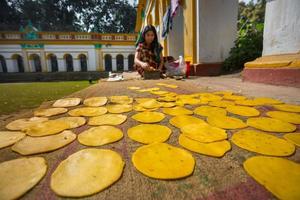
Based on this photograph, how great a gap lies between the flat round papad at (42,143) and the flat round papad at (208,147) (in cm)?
50

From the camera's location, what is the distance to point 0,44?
15.7 meters

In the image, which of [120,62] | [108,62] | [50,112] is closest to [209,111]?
[50,112]

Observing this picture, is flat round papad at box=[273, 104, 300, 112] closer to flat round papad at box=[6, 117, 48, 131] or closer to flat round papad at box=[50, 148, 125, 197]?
flat round papad at box=[50, 148, 125, 197]

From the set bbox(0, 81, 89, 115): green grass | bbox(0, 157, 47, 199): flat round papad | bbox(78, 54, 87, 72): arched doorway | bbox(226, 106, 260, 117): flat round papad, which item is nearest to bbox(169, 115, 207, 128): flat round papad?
bbox(226, 106, 260, 117): flat round papad

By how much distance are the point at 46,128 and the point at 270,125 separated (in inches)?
44.5

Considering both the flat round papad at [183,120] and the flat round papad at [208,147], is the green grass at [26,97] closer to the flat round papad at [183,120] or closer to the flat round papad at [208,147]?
the flat round papad at [183,120]

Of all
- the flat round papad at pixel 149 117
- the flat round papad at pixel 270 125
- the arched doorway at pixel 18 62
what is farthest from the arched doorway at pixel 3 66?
the flat round papad at pixel 270 125

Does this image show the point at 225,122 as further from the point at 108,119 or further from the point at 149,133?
the point at 108,119

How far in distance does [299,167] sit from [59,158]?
2.60ft

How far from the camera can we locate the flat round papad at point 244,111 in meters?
1.02

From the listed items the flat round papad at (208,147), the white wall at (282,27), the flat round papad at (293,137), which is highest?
the white wall at (282,27)

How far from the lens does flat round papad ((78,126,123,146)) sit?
2.38 ft

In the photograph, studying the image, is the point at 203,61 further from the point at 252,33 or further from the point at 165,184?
the point at 165,184

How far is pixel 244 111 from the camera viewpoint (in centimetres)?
108
